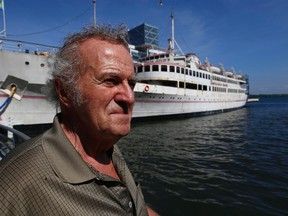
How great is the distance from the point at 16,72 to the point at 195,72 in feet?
62.4

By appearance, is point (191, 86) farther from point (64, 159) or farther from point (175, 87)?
point (64, 159)

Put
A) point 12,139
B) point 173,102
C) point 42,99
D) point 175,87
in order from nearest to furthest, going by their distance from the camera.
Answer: point 12,139, point 42,99, point 173,102, point 175,87

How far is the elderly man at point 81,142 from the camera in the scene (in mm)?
976

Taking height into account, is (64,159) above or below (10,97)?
below

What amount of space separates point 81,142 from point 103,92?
316mm

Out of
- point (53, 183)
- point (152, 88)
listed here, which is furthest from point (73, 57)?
point (152, 88)

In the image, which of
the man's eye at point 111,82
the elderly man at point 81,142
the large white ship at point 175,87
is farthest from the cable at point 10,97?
the man's eye at point 111,82

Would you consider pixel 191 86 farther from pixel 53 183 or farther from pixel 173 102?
pixel 53 183

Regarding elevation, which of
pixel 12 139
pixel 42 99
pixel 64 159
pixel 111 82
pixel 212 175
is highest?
pixel 111 82

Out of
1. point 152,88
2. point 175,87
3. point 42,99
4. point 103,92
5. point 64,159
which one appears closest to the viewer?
point 64,159

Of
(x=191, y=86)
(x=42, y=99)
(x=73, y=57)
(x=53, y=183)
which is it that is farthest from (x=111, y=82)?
(x=191, y=86)

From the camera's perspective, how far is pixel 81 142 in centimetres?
133

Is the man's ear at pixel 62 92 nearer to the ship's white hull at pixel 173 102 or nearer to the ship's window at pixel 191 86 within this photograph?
the ship's white hull at pixel 173 102

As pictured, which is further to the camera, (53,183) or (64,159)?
(64,159)
